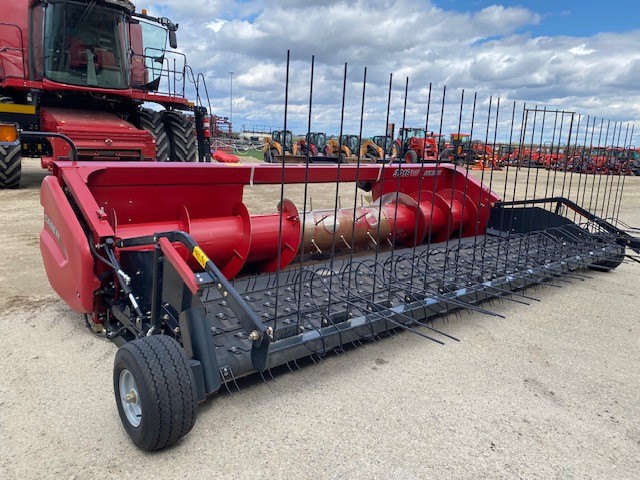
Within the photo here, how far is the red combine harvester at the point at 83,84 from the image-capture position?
24.2ft

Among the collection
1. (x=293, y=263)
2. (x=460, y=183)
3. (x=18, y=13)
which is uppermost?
(x=18, y=13)

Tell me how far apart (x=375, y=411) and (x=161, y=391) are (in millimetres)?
1062

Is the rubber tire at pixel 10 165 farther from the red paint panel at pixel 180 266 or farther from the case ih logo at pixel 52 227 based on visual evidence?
the red paint panel at pixel 180 266

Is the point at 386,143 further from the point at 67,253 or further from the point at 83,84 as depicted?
the point at 83,84

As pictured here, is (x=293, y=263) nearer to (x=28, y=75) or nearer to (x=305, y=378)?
(x=305, y=378)

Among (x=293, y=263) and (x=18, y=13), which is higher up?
(x=18, y=13)

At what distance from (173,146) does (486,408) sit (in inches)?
304

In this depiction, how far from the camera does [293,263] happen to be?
4160 mm

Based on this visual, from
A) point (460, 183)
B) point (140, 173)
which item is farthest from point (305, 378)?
point (460, 183)

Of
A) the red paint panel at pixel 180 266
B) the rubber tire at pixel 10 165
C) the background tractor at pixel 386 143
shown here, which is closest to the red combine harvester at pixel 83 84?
the rubber tire at pixel 10 165

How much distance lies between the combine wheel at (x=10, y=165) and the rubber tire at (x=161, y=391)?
7.80m

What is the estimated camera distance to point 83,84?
7703 mm

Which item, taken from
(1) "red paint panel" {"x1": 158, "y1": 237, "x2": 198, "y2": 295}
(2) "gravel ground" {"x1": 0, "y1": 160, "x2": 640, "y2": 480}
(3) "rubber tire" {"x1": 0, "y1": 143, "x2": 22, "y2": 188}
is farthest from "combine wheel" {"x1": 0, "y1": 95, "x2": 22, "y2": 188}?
(1) "red paint panel" {"x1": 158, "y1": 237, "x2": 198, "y2": 295}

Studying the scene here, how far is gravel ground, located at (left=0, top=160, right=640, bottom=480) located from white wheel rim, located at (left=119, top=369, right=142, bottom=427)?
0.13 metres
